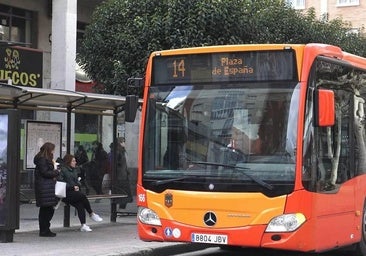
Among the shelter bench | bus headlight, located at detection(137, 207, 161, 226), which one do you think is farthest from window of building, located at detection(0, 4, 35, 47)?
bus headlight, located at detection(137, 207, 161, 226)

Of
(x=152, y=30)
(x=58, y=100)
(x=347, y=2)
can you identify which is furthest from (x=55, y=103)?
(x=347, y=2)

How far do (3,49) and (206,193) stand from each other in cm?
1154

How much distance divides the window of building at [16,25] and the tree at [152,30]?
4.33 meters

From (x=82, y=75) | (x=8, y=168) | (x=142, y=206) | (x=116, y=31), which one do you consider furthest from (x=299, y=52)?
(x=82, y=75)

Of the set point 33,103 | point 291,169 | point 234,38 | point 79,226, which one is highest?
point 234,38

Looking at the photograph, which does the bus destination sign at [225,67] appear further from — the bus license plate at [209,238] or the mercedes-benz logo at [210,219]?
the bus license plate at [209,238]

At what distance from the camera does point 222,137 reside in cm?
848

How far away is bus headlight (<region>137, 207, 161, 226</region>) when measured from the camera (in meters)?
A: 8.78

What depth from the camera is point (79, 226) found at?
13.3 metres

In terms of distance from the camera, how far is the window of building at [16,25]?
64.2 ft

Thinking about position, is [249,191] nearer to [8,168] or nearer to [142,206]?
[142,206]

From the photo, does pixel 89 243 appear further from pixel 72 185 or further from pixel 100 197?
pixel 100 197

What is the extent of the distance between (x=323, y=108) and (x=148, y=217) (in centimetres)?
283

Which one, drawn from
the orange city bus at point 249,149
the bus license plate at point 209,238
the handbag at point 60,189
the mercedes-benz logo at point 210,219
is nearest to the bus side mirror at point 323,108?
the orange city bus at point 249,149
